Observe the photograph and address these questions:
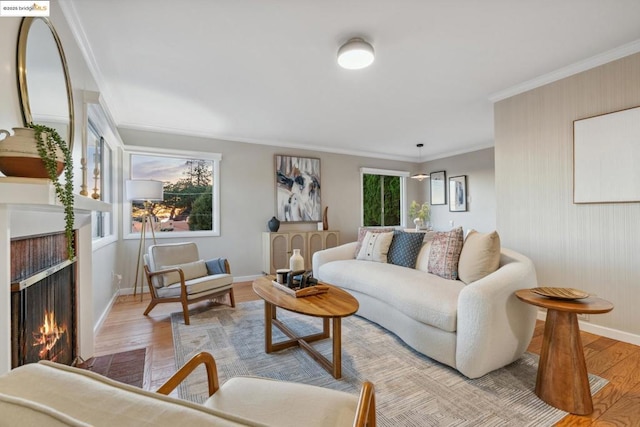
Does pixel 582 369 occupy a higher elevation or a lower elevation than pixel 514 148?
lower

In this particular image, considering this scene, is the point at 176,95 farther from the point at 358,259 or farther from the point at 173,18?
the point at 358,259

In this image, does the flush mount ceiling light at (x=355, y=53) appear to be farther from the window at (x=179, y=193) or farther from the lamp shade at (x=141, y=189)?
the window at (x=179, y=193)

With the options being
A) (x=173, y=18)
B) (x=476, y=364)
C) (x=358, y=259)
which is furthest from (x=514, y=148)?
(x=173, y=18)

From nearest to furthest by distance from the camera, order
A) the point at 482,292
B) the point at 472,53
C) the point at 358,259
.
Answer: the point at 482,292 < the point at 472,53 < the point at 358,259

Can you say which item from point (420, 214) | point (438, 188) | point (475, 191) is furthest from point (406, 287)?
point (438, 188)

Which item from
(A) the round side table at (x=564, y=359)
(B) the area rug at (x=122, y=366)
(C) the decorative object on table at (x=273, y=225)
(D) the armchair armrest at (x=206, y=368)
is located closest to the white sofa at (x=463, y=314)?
(A) the round side table at (x=564, y=359)

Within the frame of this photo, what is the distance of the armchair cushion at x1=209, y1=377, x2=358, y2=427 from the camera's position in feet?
3.11

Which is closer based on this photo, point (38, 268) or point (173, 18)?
point (38, 268)

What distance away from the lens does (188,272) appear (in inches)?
129

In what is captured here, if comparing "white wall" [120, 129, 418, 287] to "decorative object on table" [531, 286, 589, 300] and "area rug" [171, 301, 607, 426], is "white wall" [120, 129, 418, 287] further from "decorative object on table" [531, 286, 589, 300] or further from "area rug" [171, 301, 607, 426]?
"decorative object on table" [531, 286, 589, 300]

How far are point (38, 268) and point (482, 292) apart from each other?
2413 millimetres

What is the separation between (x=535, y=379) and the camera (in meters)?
1.87

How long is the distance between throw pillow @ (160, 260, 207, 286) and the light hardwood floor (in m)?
0.41

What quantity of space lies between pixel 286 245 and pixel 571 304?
374 cm
